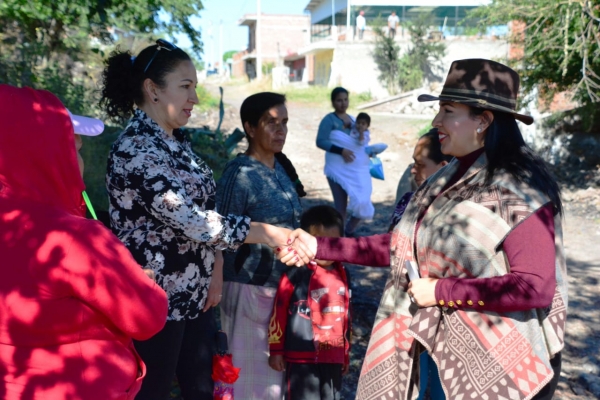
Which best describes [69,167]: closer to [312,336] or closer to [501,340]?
[501,340]

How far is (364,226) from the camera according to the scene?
894 cm

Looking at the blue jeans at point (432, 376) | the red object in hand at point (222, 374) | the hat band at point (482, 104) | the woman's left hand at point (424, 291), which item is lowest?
the red object in hand at point (222, 374)

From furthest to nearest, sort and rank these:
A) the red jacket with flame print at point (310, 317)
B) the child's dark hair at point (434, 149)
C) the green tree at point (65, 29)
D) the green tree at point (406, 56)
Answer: the green tree at point (406, 56) < the green tree at point (65, 29) < the child's dark hair at point (434, 149) < the red jacket with flame print at point (310, 317)

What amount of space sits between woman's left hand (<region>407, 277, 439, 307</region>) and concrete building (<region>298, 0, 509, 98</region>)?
25.5 meters

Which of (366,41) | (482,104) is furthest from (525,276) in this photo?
(366,41)

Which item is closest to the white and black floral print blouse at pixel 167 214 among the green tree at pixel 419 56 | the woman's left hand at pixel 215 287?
the woman's left hand at pixel 215 287

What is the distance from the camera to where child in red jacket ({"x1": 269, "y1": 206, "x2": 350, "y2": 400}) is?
3.33 meters

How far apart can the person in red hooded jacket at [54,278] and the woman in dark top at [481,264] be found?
1.00 meters

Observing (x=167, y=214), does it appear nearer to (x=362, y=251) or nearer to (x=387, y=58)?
(x=362, y=251)

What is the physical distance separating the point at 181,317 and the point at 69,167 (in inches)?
40.6

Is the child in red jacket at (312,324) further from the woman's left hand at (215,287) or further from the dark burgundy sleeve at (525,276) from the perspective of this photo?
the dark burgundy sleeve at (525,276)

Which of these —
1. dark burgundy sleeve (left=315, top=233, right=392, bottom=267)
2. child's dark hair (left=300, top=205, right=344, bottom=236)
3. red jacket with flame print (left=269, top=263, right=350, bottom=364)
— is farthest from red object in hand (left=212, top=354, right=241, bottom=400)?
child's dark hair (left=300, top=205, right=344, bottom=236)

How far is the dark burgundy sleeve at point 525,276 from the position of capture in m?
2.11

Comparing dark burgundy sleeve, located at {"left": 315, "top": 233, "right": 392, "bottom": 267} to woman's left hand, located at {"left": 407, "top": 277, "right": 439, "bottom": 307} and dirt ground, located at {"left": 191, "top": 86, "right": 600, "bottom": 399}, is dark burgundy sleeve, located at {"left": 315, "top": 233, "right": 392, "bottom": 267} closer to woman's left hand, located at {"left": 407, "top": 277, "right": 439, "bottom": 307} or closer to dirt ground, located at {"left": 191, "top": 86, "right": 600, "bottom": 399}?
woman's left hand, located at {"left": 407, "top": 277, "right": 439, "bottom": 307}
